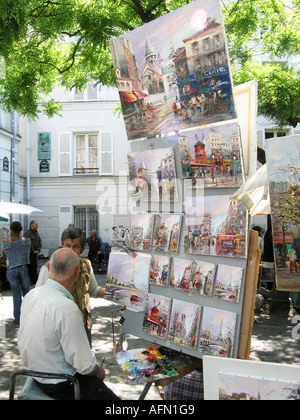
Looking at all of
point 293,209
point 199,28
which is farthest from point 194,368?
point 199,28

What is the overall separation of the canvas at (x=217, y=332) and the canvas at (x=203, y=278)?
0.10 metres

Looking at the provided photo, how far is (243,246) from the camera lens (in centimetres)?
217

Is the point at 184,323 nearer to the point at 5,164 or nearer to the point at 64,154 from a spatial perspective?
the point at 5,164

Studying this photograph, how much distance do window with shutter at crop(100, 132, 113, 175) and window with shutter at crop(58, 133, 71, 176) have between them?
1448 mm

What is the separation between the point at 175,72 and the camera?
2.43 m

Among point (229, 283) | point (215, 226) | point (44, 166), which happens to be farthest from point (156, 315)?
point (44, 166)

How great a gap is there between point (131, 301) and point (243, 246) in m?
0.89

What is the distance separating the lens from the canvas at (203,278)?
2.28m

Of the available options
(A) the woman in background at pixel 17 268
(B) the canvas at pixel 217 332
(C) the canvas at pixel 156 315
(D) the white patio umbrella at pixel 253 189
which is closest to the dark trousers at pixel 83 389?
(C) the canvas at pixel 156 315

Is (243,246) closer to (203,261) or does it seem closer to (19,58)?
(203,261)

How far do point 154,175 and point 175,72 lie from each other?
65cm

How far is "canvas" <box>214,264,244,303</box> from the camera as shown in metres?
2.17

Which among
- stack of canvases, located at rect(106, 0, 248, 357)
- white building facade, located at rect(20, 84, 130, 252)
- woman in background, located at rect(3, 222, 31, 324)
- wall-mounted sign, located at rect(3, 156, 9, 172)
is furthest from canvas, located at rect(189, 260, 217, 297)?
white building facade, located at rect(20, 84, 130, 252)

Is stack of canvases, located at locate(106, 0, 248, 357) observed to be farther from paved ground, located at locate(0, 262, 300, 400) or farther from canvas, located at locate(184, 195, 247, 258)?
paved ground, located at locate(0, 262, 300, 400)
